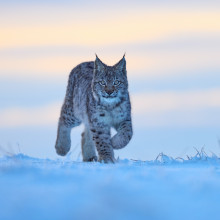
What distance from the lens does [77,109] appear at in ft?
29.3

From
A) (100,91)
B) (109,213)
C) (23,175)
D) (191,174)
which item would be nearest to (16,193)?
(23,175)

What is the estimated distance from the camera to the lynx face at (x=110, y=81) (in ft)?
25.1

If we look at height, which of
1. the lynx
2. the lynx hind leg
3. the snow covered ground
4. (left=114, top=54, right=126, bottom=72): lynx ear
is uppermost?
(left=114, top=54, right=126, bottom=72): lynx ear

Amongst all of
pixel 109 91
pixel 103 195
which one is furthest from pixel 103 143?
pixel 103 195

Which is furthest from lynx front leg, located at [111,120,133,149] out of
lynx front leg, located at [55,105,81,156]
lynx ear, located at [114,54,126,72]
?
lynx front leg, located at [55,105,81,156]

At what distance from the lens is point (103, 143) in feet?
25.1

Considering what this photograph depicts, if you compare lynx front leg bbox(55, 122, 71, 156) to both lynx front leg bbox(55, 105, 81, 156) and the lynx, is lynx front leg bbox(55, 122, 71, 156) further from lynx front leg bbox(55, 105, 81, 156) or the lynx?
the lynx

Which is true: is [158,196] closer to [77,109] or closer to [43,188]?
[43,188]

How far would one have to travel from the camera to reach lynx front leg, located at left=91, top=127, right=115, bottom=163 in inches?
296

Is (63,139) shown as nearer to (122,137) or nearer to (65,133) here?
(65,133)

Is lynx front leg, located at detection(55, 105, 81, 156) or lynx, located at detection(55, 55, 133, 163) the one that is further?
lynx front leg, located at detection(55, 105, 81, 156)

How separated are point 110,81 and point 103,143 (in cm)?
100

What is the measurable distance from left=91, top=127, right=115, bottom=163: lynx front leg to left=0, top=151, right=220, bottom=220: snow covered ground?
11.3ft

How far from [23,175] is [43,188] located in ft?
1.47
